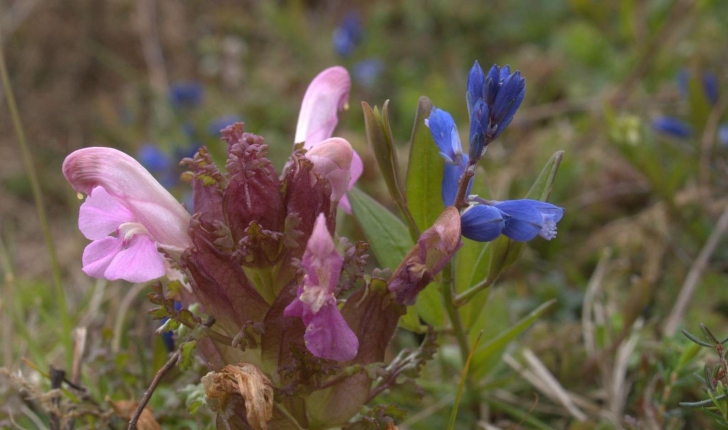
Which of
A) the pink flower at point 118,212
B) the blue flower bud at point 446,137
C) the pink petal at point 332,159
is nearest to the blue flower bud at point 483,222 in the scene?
the blue flower bud at point 446,137

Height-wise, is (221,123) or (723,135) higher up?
(221,123)

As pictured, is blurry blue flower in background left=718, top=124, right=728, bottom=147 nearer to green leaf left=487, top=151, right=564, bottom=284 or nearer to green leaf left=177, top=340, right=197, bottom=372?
green leaf left=487, top=151, right=564, bottom=284

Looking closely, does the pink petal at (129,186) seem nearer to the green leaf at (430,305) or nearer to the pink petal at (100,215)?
the pink petal at (100,215)

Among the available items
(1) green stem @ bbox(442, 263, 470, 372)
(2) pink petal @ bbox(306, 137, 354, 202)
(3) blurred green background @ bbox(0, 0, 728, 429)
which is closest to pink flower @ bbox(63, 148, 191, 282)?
(2) pink petal @ bbox(306, 137, 354, 202)

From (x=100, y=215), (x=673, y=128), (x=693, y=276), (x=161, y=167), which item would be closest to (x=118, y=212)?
(x=100, y=215)

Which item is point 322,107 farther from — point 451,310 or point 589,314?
point 589,314
